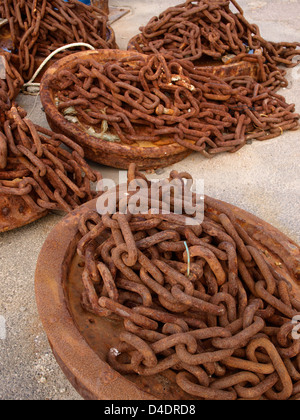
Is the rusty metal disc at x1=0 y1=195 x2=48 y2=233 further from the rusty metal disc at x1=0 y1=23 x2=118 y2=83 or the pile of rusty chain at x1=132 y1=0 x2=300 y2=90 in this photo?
the pile of rusty chain at x1=132 y1=0 x2=300 y2=90

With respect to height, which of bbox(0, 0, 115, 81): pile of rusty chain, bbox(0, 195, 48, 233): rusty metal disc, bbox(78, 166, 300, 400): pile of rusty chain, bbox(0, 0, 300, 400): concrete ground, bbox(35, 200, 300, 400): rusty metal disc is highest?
bbox(0, 0, 115, 81): pile of rusty chain

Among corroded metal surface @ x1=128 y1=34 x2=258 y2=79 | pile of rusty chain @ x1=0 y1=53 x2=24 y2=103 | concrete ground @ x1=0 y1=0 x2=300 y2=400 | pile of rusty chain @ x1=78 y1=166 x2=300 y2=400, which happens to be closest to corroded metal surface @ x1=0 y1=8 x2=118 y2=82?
pile of rusty chain @ x1=0 y1=53 x2=24 y2=103

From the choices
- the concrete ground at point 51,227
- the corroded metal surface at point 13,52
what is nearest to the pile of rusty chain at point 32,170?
the concrete ground at point 51,227

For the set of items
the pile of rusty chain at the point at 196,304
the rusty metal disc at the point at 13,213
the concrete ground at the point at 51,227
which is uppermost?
the pile of rusty chain at the point at 196,304

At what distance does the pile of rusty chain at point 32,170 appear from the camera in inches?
100

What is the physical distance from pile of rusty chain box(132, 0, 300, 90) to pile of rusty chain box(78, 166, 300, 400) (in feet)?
10.6

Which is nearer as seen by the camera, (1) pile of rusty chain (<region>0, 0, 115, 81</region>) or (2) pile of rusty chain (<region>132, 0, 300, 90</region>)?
(1) pile of rusty chain (<region>0, 0, 115, 81</region>)

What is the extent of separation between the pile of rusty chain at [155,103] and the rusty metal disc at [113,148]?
8cm

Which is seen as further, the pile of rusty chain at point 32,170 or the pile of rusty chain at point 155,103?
the pile of rusty chain at point 155,103

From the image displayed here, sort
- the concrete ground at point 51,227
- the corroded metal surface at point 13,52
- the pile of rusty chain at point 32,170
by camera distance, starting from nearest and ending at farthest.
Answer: the concrete ground at point 51,227
the pile of rusty chain at point 32,170
the corroded metal surface at point 13,52

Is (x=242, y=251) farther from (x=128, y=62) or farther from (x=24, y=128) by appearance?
(x=128, y=62)

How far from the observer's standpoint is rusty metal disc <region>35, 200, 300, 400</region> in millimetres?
1502

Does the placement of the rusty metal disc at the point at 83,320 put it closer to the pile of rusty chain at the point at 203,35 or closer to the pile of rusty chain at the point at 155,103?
the pile of rusty chain at the point at 155,103

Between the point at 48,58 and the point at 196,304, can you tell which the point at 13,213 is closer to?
the point at 196,304
